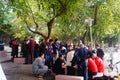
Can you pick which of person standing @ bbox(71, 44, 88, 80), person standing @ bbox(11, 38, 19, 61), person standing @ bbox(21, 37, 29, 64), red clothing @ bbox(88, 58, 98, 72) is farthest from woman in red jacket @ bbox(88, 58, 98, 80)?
person standing @ bbox(11, 38, 19, 61)

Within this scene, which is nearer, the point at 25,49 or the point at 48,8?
the point at 25,49

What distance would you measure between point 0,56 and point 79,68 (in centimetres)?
1154

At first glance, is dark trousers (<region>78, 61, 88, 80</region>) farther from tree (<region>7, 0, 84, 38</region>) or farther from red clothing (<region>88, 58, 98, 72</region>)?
tree (<region>7, 0, 84, 38</region>)

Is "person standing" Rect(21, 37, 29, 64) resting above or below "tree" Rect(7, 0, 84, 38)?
below

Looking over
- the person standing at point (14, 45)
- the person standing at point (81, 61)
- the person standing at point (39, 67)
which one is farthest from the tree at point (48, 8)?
the person standing at point (81, 61)

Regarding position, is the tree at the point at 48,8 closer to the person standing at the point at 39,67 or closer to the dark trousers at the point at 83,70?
the person standing at the point at 39,67

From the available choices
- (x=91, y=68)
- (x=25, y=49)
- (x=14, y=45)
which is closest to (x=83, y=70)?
(x=91, y=68)

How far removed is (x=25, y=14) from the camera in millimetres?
22469

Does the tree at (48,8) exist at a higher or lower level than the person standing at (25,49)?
higher

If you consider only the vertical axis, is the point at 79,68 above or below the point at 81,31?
below

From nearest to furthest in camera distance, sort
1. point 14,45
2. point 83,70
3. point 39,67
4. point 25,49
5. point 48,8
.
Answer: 1. point 83,70
2. point 39,67
3. point 25,49
4. point 14,45
5. point 48,8

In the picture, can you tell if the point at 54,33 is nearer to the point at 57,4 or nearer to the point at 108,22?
the point at 108,22

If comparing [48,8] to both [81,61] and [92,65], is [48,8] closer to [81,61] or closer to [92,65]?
[81,61]

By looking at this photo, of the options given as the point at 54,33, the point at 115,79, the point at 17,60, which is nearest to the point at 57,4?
the point at 17,60
